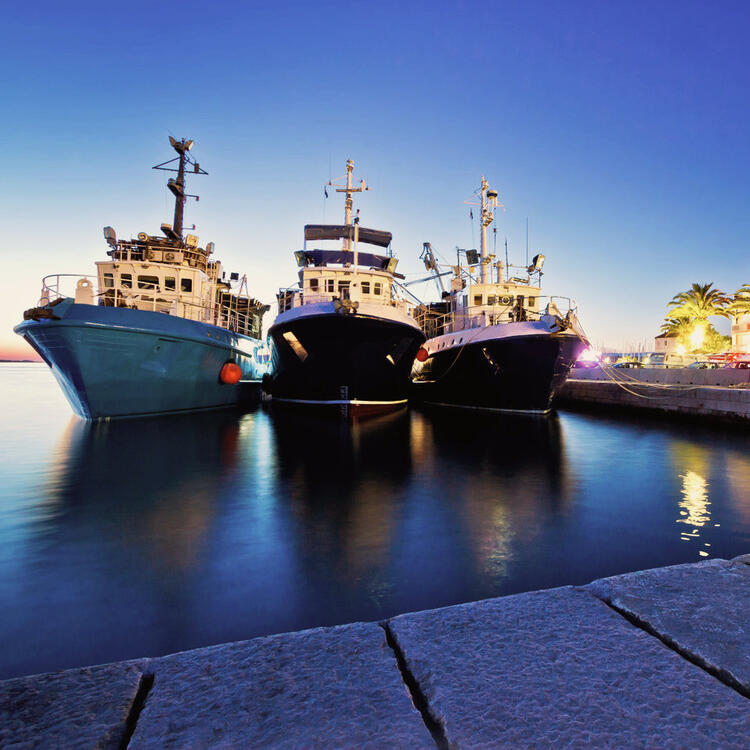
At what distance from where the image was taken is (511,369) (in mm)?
14914

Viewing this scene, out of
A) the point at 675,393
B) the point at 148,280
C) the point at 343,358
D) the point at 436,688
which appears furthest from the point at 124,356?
the point at 675,393

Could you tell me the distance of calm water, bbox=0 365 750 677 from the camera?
2898 millimetres

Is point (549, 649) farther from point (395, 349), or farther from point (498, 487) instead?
point (395, 349)

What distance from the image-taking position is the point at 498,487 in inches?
252

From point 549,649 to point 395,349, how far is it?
12185 mm

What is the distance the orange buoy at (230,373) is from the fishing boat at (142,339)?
4 cm

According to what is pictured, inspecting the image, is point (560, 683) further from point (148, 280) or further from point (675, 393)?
point (675, 393)

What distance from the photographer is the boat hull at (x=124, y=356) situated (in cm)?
1052

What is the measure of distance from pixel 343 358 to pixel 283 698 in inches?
451

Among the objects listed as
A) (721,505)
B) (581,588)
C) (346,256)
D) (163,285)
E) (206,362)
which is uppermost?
(346,256)

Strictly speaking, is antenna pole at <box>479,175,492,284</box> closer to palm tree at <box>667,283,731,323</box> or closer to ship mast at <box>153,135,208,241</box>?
ship mast at <box>153,135,208,241</box>

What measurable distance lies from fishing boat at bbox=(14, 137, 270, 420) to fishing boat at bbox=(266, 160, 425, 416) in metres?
2.43

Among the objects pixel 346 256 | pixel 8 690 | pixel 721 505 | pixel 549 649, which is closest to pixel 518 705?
pixel 549 649

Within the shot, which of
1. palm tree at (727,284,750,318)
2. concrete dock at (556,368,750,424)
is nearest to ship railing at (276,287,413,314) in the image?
concrete dock at (556,368,750,424)
